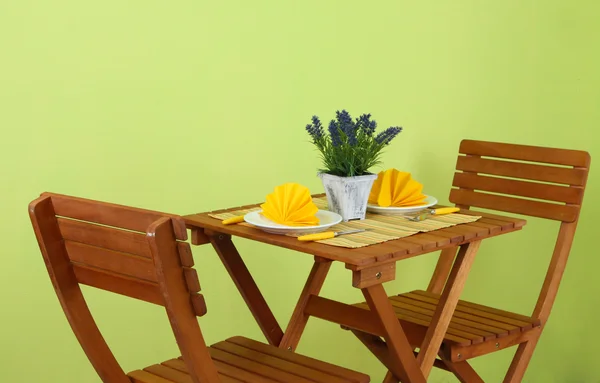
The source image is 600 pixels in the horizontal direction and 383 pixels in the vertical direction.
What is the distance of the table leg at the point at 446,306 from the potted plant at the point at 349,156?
1.05 feet

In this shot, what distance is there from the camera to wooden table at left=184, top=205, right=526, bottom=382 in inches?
81.4

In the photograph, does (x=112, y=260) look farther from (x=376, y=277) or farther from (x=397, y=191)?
(x=397, y=191)

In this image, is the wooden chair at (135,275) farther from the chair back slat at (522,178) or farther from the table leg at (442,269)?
the chair back slat at (522,178)

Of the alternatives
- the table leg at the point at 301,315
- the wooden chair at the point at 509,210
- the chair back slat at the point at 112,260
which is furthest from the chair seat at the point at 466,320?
the chair back slat at the point at 112,260

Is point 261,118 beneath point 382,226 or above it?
above

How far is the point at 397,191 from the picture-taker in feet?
8.39

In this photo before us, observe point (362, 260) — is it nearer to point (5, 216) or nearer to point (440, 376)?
point (5, 216)

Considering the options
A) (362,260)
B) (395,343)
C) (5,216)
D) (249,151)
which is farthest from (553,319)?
(5,216)

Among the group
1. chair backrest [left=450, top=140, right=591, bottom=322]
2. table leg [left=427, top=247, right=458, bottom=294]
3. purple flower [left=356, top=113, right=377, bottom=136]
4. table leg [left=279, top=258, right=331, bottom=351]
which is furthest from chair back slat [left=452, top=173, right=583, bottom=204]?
purple flower [left=356, top=113, right=377, bottom=136]

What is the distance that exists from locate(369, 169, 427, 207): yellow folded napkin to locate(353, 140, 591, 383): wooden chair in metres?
0.38

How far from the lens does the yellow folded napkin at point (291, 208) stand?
226 centimetres

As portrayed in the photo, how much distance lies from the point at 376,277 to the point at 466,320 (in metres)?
0.79

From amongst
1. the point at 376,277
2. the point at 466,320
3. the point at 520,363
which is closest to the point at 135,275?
the point at 376,277

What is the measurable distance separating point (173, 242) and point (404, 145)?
1.98 metres
